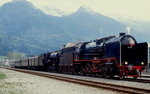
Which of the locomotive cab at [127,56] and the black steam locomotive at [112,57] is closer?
the locomotive cab at [127,56]

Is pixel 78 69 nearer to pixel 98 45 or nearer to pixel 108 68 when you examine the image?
pixel 98 45

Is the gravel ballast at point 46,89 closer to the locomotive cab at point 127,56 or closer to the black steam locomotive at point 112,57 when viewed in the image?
the locomotive cab at point 127,56

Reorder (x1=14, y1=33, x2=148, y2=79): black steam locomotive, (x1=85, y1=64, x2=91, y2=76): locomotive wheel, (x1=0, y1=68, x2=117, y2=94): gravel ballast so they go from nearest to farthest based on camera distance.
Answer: (x1=0, y1=68, x2=117, y2=94): gravel ballast → (x1=14, y1=33, x2=148, y2=79): black steam locomotive → (x1=85, y1=64, x2=91, y2=76): locomotive wheel

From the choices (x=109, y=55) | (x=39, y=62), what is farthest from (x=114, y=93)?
(x=39, y=62)

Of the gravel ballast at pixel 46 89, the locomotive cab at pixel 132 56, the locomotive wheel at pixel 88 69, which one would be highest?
the locomotive cab at pixel 132 56

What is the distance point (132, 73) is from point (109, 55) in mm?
3449

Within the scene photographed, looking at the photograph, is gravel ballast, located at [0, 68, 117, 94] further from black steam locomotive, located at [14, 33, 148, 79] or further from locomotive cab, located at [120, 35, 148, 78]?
locomotive cab, located at [120, 35, 148, 78]

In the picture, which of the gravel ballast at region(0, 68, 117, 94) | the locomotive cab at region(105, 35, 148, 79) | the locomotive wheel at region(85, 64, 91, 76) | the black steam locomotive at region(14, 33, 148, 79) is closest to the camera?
the gravel ballast at region(0, 68, 117, 94)

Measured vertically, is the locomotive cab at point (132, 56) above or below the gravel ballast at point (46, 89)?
above

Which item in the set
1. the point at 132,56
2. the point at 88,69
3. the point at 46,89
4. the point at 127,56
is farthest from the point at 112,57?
the point at 46,89

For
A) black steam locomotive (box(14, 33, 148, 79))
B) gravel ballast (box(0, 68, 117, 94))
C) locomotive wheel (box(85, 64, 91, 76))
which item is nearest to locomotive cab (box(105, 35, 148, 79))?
black steam locomotive (box(14, 33, 148, 79))

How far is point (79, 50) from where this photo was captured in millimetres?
40906

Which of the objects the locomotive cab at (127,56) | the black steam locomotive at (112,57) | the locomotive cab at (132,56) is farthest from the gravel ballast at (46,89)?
the locomotive cab at (132,56)

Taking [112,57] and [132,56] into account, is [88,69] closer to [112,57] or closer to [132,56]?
[112,57]
